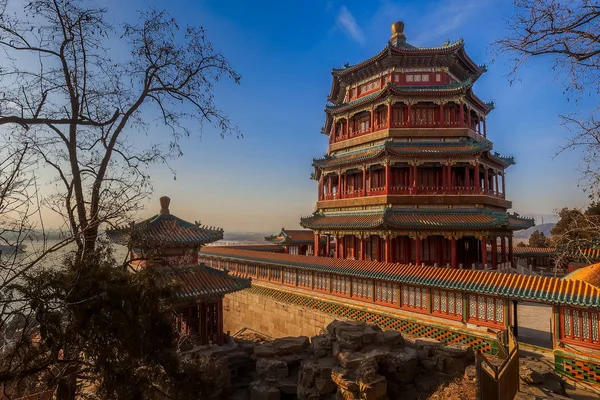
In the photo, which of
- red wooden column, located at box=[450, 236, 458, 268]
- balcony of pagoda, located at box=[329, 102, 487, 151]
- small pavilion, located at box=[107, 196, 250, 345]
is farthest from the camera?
balcony of pagoda, located at box=[329, 102, 487, 151]

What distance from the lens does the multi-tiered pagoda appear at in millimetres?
18625

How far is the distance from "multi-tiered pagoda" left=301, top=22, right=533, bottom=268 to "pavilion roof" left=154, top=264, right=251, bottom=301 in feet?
29.8

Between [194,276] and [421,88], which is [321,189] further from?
[194,276]

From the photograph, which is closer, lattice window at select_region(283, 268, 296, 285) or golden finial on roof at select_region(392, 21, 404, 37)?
lattice window at select_region(283, 268, 296, 285)

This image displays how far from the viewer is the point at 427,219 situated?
18.1 metres

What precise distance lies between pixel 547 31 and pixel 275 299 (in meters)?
16.0

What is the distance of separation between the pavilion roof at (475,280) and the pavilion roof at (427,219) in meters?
3.52

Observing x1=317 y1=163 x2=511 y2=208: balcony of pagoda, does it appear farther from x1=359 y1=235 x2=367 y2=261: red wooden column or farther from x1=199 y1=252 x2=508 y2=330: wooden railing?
x1=199 y1=252 x2=508 y2=330: wooden railing

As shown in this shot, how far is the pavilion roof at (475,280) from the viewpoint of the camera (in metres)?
8.82

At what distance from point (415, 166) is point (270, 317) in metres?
11.9

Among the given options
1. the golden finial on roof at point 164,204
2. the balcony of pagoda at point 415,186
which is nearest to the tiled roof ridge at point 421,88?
the balcony of pagoda at point 415,186

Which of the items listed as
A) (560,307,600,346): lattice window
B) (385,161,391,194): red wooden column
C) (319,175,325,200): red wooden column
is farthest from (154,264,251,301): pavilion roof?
(319,175,325,200): red wooden column

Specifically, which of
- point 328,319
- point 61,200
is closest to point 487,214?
point 328,319

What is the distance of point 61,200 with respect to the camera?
5641 mm
